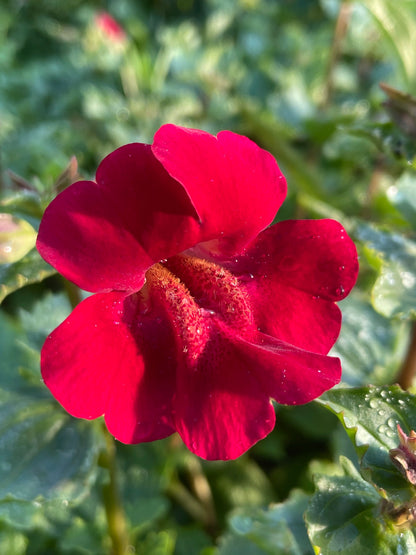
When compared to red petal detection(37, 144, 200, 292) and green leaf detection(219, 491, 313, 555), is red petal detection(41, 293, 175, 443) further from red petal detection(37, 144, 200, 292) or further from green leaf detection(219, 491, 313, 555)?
green leaf detection(219, 491, 313, 555)

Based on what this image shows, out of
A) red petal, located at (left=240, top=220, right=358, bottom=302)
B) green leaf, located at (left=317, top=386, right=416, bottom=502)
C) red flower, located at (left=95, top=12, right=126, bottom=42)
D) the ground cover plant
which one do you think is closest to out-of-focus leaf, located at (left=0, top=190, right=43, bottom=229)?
the ground cover plant

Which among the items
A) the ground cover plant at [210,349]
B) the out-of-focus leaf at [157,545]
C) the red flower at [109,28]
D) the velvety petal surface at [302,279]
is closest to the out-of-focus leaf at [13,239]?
the ground cover plant at [210,349]

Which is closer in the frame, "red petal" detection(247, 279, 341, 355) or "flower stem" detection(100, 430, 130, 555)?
"red petal" detection(247, 279, 341, 355)

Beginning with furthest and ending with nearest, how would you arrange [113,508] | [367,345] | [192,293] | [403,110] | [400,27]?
[400,27]
[367,345]
[113,508]
[403,110]
[192,293]

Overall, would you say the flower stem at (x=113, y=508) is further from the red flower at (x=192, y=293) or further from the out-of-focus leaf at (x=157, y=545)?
the red flower at (x=192, y=293)

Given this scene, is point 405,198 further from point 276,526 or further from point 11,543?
point 11,543

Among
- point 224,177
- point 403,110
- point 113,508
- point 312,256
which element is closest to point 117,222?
point 224,177
